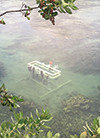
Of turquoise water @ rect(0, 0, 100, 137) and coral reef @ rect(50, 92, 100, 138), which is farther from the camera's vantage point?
turquoise water @ rect(0, 0, 100, 137)

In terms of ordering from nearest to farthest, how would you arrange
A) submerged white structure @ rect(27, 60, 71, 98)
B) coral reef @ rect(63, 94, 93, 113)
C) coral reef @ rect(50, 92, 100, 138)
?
coral reef @ rect(50, 92, 100, 138)
coral reef @ rect(63, 94, 93, 113)
submerged white structure @ rect(27, 60, 71, 98)

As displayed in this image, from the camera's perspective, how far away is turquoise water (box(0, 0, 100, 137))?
4.76 m

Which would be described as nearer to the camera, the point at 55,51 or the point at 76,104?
the point at 76,104

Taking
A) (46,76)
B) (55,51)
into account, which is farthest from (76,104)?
(55,51)

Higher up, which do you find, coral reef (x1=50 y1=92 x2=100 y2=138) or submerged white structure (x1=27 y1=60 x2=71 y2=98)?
submerged white structure (x1=27 y1=60 x2=71 y2=98)

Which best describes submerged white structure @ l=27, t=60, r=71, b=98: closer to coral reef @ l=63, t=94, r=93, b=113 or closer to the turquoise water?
the turquoise water

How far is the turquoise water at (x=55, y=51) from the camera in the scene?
4.76m

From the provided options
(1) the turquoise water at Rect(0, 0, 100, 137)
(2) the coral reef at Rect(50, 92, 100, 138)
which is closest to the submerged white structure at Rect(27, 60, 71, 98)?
(1) the turquoise water at Rect(0, 0, 100, 137)

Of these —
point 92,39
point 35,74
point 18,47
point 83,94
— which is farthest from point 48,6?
point 92,39

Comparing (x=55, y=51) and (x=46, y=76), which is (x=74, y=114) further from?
(x=55, y=51)

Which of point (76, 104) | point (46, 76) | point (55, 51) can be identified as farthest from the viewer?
point (55, 51)

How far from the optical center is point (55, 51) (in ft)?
22.0

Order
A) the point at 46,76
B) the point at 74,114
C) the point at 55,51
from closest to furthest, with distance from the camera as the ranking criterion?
the point at 74,114, the point at 46,76, the point at 55,51

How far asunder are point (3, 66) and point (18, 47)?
1.43 meters
